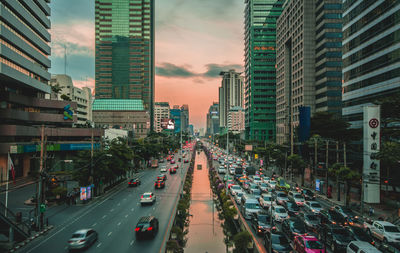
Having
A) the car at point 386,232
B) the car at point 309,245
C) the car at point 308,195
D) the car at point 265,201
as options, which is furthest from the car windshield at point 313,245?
the car at point 308,195

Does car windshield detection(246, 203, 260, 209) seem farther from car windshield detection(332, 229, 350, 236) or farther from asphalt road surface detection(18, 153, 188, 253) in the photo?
car windshield detection(332, 229, 350, 236)

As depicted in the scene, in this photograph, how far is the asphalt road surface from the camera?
74.5 feet

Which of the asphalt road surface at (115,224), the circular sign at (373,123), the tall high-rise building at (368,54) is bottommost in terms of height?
the asphalt road surface at (115,224)

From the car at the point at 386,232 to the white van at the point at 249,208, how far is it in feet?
35.9

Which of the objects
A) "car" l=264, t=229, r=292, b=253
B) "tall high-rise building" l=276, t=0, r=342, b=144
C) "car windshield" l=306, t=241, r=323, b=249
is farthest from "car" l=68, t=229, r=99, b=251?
"tall high-rise building" l=276, t=0, r=342, b=144

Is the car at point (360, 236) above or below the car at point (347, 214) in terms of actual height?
above

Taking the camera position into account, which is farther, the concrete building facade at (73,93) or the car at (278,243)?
the concrete building facade at (73,93)

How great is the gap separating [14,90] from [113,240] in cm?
5530

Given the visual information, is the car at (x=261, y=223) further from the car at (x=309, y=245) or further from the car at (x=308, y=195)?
the car at (x=308, y=195)

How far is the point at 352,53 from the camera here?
6294cm

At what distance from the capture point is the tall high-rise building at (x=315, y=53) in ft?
291

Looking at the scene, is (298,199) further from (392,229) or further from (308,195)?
(392,229)

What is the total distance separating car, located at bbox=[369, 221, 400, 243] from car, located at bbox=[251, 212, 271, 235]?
9.79m

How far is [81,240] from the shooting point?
2188 cm
